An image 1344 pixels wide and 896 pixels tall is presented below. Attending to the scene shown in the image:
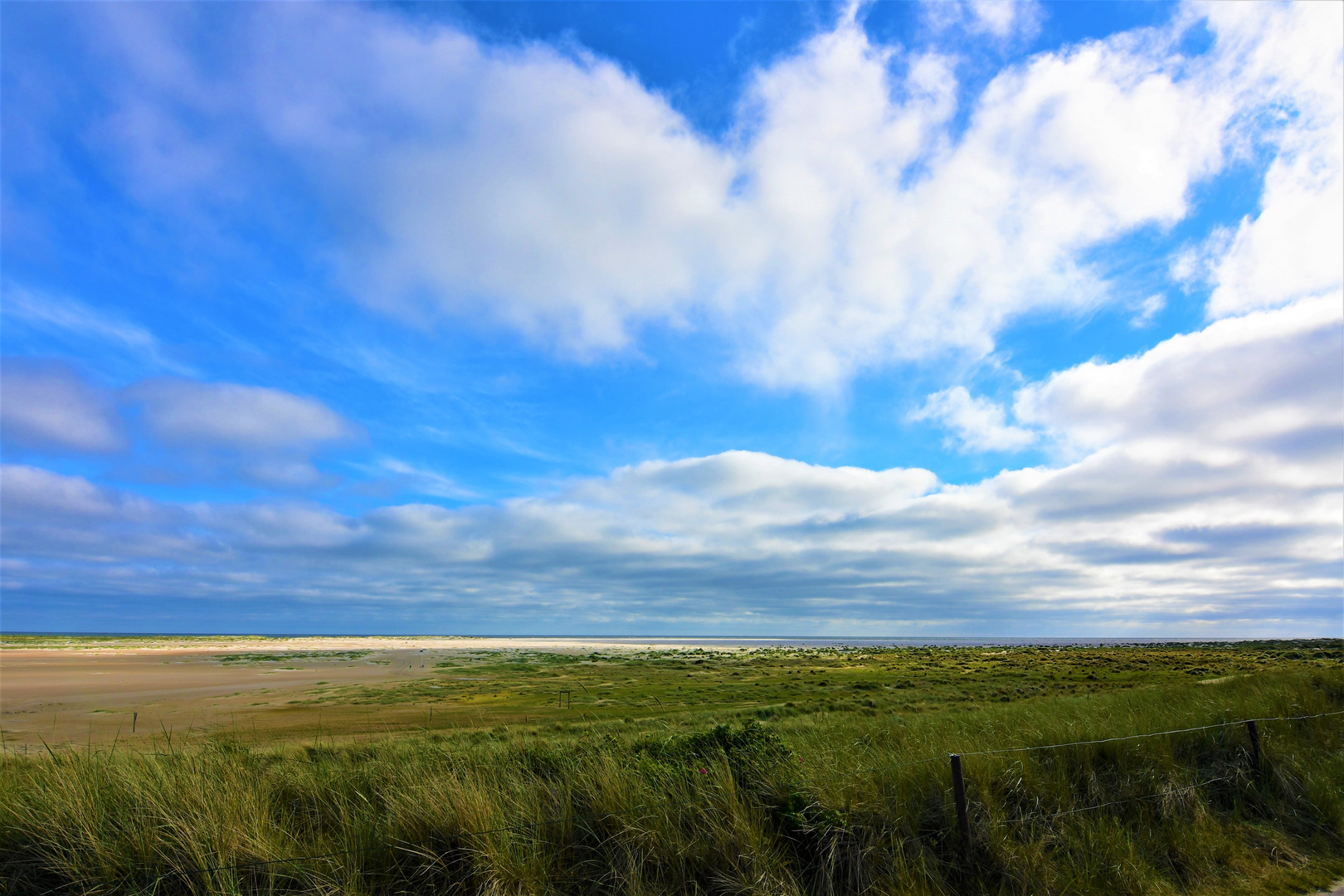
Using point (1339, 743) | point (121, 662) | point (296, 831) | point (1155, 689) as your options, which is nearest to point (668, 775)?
point (296, 831)

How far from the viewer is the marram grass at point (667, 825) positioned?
21.6 feet

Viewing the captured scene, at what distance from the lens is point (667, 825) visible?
288 inches

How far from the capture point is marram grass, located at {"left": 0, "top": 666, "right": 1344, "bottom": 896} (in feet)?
21.6

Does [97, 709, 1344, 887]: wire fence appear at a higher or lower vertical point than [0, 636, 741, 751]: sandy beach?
higher

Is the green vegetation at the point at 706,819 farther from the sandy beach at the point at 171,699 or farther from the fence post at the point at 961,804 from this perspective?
the sandy beach at the point at 171,699

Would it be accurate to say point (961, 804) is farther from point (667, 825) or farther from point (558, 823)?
point (558, 823)

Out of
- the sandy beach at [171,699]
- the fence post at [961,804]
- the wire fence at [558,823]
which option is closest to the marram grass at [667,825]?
the wire fence at [558,823]

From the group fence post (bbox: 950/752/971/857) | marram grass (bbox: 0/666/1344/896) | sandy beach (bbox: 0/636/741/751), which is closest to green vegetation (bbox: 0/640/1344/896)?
marram grass (bbox: 0/666/1344/896)

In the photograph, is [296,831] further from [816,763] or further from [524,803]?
[816,763]

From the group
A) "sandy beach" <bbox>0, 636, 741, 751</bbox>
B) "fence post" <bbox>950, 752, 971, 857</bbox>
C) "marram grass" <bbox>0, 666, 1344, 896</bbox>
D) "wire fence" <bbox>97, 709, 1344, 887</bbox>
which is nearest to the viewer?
"wire fence" <bbox>97, 709, 1344, 887</bbox>

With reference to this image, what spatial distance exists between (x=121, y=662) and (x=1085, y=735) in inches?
3455

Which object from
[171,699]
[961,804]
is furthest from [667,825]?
[171,699]

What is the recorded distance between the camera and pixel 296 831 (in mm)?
7531

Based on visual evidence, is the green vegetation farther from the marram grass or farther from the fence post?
the fence post
